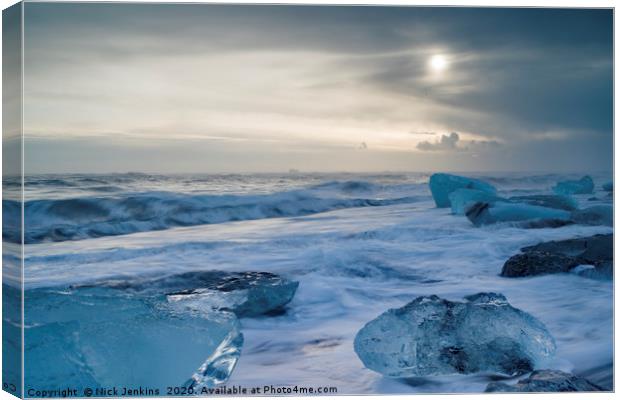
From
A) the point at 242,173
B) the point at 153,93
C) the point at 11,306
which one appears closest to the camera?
the point at 11,306

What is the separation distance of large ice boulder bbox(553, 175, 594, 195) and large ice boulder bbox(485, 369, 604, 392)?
1165mm

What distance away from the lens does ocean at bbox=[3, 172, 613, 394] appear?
3451mm

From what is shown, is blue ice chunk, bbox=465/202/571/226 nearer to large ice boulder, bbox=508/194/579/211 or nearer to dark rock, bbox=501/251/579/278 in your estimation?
large ice boulder, bbox=508/194/579/211

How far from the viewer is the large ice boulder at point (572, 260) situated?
12.7ft

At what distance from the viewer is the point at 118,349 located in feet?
11.1

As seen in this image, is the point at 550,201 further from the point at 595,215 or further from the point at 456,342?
the point at 456,342

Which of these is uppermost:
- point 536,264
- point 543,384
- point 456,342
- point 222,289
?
point 536,264

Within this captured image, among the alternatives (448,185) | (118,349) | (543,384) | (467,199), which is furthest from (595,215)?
(118,349)

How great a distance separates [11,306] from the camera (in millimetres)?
3357

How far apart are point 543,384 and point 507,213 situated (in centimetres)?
135

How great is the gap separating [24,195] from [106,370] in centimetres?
96

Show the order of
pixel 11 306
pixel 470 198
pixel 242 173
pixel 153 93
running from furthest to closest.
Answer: pixel 470 198 → pixel 242 173 → pixel 153 93 → pixel 11 306

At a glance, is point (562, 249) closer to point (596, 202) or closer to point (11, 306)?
point (596, 202)

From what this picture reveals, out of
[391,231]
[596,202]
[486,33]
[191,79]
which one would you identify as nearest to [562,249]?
[596,202]
